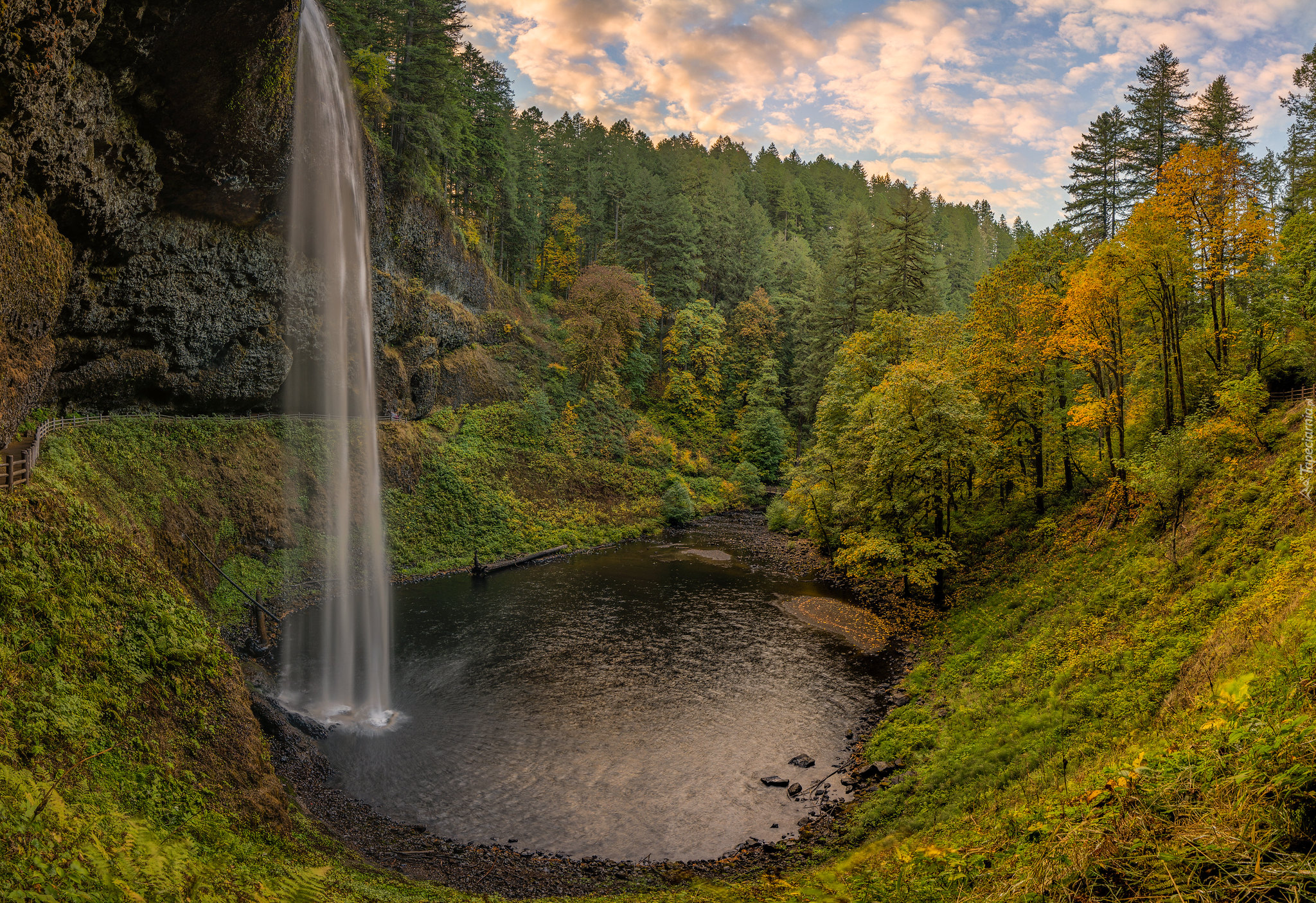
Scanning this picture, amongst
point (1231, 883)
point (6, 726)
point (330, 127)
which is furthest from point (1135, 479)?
point (330, 127)

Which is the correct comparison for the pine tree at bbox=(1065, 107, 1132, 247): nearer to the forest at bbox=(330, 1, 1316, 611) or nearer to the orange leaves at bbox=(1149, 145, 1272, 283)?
the forest at bbox=(330, 1, 1316, 611)

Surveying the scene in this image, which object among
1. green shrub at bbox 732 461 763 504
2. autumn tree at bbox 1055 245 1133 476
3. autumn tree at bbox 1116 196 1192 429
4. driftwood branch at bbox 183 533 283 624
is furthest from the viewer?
green shrub at bbox 732 461 763 504

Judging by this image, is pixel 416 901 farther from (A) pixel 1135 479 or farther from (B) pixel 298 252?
(B) pixel 298 252

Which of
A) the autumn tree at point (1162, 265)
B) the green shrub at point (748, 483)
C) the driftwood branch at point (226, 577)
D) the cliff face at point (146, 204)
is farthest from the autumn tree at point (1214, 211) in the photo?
the green shrub at point (748, 483)

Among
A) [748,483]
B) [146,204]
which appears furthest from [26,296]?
[748,483]

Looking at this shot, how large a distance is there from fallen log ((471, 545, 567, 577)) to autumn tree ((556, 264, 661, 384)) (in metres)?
17.9

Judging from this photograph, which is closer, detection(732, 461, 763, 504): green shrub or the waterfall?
the waterfall

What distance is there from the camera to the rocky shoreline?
1173 centimetres

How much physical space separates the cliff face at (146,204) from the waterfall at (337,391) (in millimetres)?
1451

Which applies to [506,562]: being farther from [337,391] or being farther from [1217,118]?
[1217,118]

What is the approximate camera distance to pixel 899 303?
39719mm

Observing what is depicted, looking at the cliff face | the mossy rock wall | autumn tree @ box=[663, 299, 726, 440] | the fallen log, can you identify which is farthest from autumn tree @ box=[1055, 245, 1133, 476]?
autumn tree @ box=[663, 299, 726, 440]

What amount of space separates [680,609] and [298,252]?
916 inches

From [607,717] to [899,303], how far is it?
32.1m
